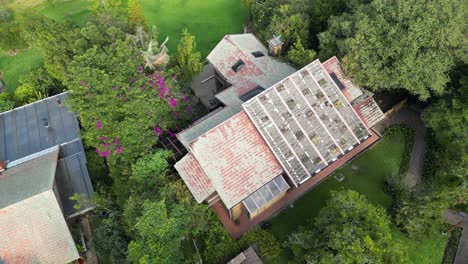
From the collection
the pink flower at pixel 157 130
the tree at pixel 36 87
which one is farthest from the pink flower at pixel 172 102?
the tree at pixel 36 87

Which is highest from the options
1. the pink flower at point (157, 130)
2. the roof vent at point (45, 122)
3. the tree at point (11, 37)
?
the tree at point (11, 37)

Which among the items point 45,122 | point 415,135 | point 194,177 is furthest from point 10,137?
point 415,135

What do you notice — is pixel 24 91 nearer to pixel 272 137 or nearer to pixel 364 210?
pixel 272 137

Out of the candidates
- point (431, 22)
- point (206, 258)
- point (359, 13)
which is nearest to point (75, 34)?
point (206, 258)

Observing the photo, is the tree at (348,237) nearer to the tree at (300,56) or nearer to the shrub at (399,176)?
the shrub at (399,176)

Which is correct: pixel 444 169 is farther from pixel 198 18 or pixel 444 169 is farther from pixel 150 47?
pixel 198 18

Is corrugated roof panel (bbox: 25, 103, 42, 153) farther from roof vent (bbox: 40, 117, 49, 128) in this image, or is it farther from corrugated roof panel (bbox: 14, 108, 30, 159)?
roof vent (bbox: 40, 117, 49, 128)

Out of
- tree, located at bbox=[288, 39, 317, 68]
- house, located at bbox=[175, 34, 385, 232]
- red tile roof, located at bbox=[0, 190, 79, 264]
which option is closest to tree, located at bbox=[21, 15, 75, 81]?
red tile roof, located at bbox=[0, 190, 79, 264]
